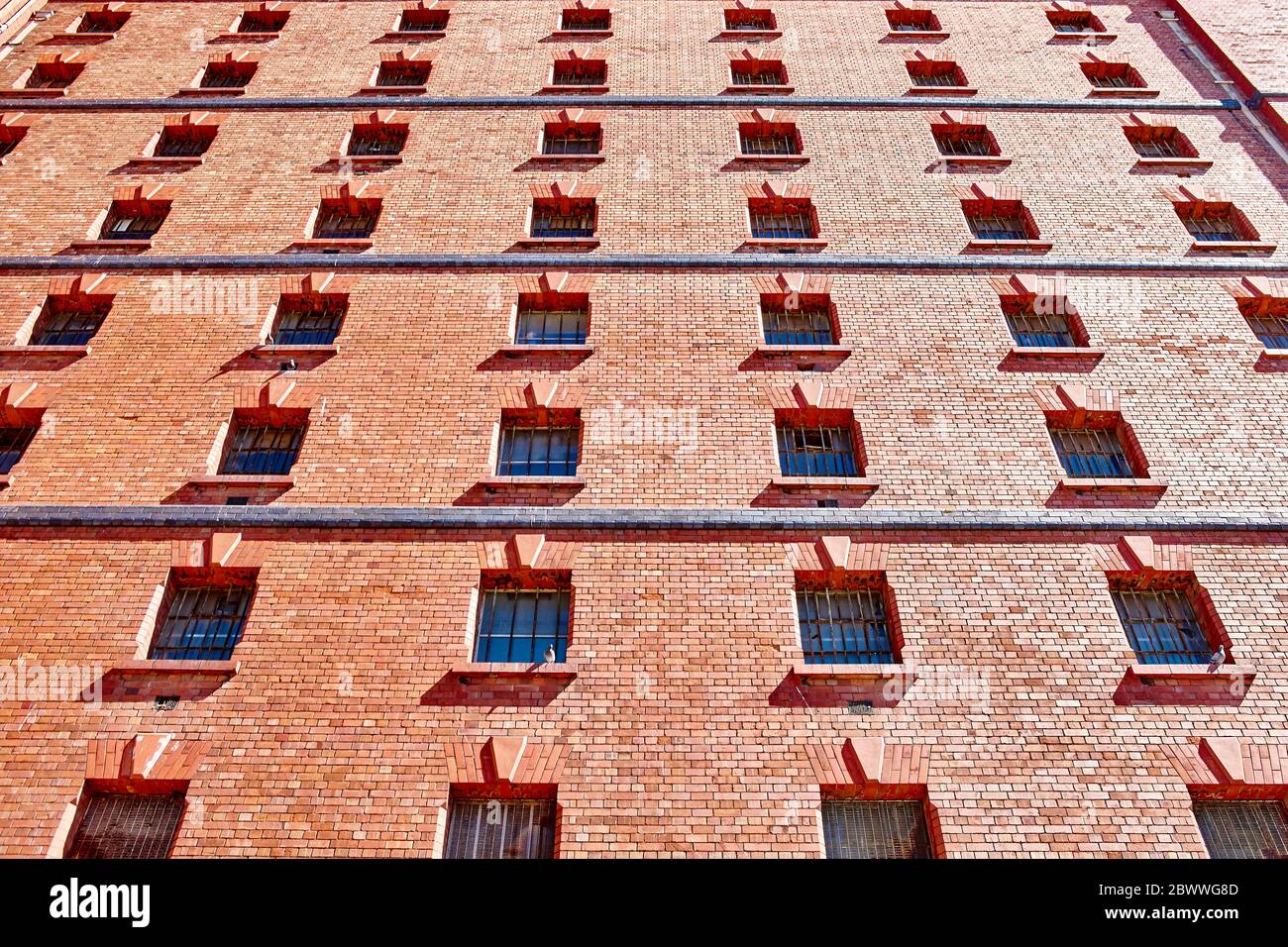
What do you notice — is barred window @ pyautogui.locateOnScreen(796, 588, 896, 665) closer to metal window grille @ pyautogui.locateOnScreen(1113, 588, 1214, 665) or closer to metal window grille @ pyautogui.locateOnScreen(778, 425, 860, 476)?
metal window grille @ pyautogui.locateOnScreen(778, 425, 860, 476)

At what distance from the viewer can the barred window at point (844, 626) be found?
11.4m

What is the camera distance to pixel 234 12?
23.5 metres

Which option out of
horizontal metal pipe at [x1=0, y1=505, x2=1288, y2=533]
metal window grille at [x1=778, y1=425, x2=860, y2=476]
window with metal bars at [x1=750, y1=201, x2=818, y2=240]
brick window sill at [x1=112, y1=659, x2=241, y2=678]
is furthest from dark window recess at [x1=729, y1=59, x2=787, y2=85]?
brick window sill at [x1=112, y1=659, x2=241, y2=678]

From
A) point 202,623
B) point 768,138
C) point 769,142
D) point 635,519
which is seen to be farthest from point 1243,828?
point 768,138

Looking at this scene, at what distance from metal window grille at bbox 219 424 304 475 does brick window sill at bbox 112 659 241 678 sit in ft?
11.5

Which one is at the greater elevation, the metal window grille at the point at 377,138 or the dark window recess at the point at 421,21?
the dark window recess at the point at 421,21

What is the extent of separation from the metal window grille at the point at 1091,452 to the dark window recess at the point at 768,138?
9.47 meters

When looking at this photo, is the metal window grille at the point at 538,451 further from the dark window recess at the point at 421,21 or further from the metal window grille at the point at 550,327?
the dark window recess at the point at 421,21

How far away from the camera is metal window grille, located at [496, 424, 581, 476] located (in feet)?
44.2

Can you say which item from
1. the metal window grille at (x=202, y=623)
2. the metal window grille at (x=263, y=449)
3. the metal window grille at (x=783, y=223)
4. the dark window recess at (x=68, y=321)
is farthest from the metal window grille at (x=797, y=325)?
the dark window recess at (x=68, y=321)

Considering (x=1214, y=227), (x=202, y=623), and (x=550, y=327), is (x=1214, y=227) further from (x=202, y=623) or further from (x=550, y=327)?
(x=202, y=623)

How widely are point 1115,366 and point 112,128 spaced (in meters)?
21.6
